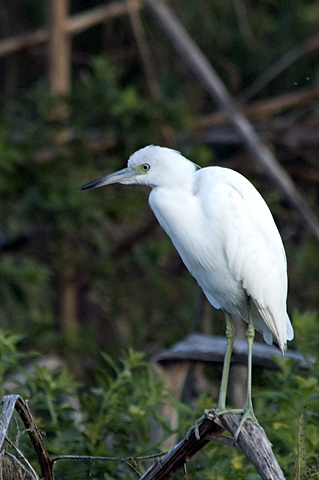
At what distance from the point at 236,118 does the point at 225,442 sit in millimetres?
2874

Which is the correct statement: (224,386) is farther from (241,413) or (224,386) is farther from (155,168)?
(155,168)

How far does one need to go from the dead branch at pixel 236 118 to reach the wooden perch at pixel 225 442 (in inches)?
79.7

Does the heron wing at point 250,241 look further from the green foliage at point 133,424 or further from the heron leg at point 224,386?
the green foliage at point 133,424

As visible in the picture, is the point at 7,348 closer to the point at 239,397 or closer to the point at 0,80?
the point at 239,397

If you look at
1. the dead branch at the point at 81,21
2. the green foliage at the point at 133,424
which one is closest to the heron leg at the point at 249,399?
the green foliage at the point at 133,424

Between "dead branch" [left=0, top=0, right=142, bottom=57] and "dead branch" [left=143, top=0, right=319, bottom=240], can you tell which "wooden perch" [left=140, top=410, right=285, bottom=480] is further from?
"dead branch" [left=0, top=0, right=142, bottom=57]

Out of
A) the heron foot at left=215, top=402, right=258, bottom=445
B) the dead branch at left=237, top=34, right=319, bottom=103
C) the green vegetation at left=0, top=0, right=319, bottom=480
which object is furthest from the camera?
the dead branch at left=237, top=34, right=319, bottom=103

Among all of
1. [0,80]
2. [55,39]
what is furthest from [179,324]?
[0,80]

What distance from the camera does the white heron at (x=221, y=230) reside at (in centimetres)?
219

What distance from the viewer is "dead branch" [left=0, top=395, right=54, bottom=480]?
1525 mm

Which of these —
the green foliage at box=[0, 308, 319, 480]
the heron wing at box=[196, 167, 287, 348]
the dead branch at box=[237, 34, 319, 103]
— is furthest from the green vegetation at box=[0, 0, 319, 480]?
the dead branch at box=[237, 34, 319, 103]

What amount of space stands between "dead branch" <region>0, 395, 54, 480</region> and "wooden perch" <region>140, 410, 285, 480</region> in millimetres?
272

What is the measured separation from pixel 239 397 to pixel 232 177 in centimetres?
173

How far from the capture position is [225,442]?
1887mm
